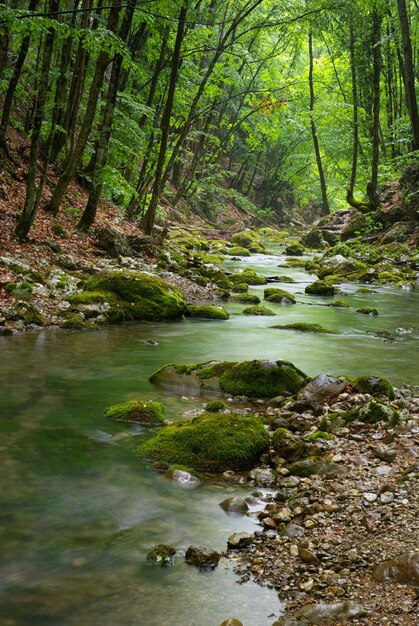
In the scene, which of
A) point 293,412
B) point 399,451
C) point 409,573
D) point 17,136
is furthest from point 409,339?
point 17,136

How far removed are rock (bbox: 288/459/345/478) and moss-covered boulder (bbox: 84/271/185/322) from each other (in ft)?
24.7

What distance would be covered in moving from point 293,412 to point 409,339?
6.37 metres

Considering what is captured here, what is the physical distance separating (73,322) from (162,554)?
7696mm

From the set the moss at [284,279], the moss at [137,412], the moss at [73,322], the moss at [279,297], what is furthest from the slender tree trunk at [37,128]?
the moss at [284,279]

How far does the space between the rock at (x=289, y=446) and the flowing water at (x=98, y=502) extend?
2.25ft

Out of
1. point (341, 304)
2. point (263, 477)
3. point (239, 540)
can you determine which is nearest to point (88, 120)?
point (341, 304)

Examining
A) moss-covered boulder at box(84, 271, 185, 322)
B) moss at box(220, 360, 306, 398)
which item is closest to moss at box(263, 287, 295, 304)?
moss-covered boulder at box(84, 271, 185, 322)

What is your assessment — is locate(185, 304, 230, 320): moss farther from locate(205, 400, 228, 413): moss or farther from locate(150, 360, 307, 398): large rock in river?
locate(205, 400, 228, 413): moss

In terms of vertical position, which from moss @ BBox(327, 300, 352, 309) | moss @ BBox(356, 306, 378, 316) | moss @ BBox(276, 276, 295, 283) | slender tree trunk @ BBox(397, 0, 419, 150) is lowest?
moss @ BBox(356, 306, 378, 316)

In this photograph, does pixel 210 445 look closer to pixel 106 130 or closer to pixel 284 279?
pixel 106 130

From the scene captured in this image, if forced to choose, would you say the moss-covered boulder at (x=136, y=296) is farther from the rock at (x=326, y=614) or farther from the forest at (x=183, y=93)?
the rock at (x=326, y=614)

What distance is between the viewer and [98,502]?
4.40 m

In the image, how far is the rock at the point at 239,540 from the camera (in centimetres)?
381

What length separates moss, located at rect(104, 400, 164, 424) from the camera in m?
6.22
